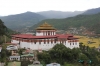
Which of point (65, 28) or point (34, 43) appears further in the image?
point (65, 28)

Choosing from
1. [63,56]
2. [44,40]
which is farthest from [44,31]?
[63,56]

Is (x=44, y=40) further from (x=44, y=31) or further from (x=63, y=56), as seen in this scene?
(x=63, y=56)

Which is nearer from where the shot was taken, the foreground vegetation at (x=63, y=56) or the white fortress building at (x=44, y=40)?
the foreground vegetation at (x=63, y=56)

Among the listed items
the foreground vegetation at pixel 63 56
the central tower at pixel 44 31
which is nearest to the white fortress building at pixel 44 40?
the central tower at pixel 44 31

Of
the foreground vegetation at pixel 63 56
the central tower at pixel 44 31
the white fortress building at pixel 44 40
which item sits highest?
the central tower at pixel 44 31

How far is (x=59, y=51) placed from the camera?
36.9 meters

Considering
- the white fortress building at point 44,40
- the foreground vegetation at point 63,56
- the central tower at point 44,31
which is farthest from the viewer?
the central tower at point 44,31

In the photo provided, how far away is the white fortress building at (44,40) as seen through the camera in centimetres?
3959

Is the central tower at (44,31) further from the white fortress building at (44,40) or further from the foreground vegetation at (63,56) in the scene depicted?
the foreground vegetation at (63,56)

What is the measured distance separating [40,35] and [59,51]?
606 cm

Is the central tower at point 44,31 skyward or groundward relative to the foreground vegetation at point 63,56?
skyward

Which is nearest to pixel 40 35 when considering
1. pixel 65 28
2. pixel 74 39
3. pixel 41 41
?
pixel 41 41

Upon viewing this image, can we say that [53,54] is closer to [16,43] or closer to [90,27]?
[16,43]

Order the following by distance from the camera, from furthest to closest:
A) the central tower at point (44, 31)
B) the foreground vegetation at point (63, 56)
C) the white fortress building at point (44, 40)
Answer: the central tower at point (44, 31) < the white fortress building at point (44, 40) < the foreground vegetation at point (63, 56)
